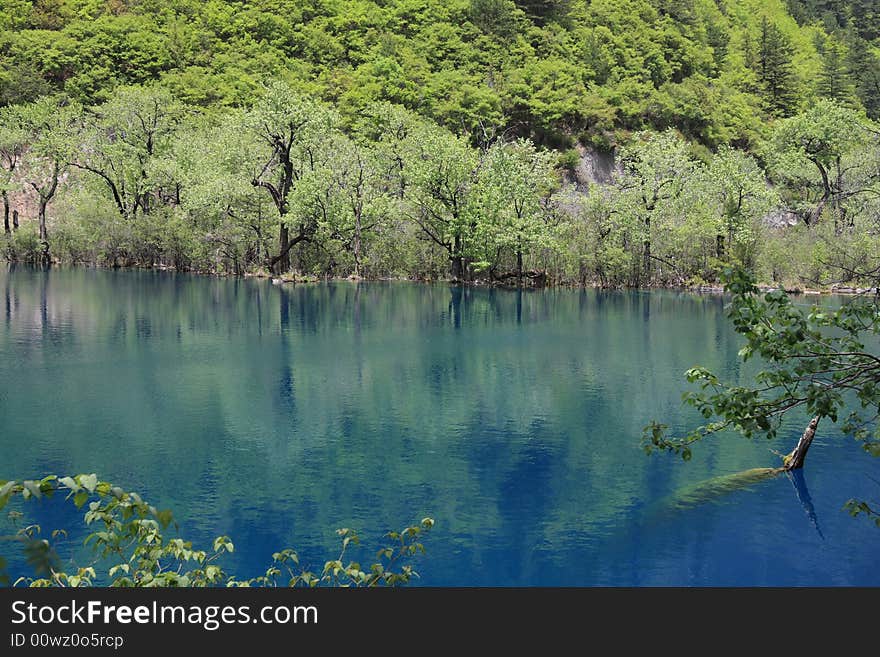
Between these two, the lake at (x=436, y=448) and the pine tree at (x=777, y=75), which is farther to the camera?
the pine tree at (x=777, y=75)

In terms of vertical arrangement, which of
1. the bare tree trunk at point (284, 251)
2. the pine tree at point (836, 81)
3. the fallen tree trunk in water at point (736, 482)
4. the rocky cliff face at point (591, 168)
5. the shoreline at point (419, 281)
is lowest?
the fallen tree trunk in water at point (736, 482)

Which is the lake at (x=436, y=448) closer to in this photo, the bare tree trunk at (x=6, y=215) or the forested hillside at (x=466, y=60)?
the bare tree trunk at (x=6, y=215)

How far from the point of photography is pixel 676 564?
488 inches

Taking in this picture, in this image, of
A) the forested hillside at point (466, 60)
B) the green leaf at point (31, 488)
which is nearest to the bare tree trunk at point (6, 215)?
the forested hillside at point (466, 60)

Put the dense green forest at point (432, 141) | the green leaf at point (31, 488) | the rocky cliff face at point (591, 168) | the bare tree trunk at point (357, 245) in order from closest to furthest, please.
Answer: the green leaf at point (31, 488) < the dense green forest at point (432, 141) < the bare tree trunk at point (357, 245) < the rocky cliff face at point (591, 168)

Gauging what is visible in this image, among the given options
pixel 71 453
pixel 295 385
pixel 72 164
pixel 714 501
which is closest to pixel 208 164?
pixel 72 164

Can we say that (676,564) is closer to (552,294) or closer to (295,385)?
(295,385)

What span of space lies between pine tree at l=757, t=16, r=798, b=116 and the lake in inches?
3179

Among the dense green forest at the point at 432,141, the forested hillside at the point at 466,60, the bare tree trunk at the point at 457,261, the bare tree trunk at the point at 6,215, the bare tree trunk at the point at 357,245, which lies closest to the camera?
the dense green forest at the point at 432,141

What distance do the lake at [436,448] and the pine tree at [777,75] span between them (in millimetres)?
80747

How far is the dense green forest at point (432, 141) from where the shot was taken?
204 feet

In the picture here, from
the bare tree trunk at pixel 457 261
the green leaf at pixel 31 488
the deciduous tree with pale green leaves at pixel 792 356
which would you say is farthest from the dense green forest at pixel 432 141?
the green leaf at pixel 31 488

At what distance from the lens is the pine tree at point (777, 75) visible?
348ft

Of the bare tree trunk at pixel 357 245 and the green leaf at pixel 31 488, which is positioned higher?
the bare tree trunk at pixel 357 245
